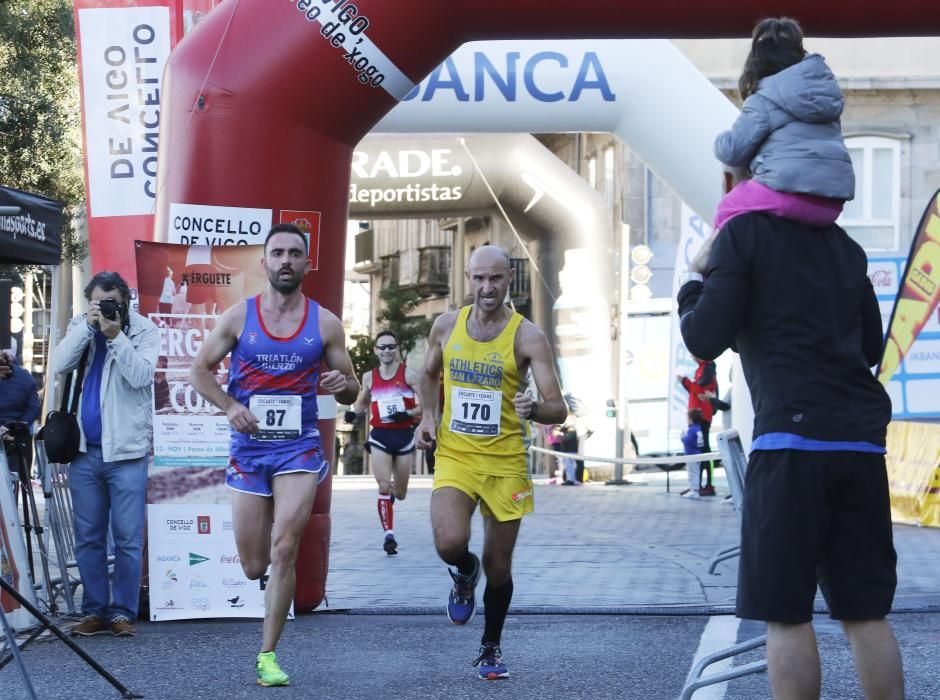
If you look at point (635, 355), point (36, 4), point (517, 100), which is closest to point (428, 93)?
point (517, 100)

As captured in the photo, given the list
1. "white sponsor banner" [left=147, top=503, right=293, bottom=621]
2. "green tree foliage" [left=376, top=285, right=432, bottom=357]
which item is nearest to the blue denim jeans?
"white sponsor banner" [left=147, top=503, right=293, bottom=621]

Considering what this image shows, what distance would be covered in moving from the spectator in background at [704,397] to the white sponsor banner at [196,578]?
1211 centimetres

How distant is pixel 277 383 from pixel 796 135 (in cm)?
318

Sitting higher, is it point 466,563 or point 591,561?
point 466,563

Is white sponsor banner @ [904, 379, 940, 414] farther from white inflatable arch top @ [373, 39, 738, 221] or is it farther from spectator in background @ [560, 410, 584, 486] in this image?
spectator in background @ [560, 410, 584, 486]

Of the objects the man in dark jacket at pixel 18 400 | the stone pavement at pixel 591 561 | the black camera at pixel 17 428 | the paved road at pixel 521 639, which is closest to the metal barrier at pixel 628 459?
the stone pavement at pixel 591 561

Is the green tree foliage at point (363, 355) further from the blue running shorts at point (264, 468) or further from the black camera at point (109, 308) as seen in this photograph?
the blue running shorts at point (264, 468)

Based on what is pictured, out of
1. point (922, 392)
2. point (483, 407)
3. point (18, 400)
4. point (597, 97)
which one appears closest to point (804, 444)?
point (483, 407)

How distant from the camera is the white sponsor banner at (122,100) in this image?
421 inches

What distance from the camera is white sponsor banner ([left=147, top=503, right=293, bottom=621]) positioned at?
8.84m

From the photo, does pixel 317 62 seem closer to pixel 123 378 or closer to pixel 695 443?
pixel 123 378

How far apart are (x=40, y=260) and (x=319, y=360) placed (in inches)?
124

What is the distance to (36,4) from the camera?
1991 centimetres

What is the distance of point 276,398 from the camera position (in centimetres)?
709
